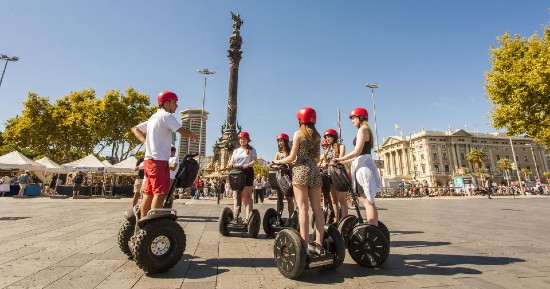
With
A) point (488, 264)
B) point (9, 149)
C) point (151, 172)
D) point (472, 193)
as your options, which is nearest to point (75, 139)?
point (9, 149)

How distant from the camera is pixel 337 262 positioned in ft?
9.70

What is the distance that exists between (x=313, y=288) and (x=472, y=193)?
4374cm

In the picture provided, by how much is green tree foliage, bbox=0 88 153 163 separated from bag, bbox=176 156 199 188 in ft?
120

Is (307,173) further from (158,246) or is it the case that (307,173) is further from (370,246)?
(158,246)

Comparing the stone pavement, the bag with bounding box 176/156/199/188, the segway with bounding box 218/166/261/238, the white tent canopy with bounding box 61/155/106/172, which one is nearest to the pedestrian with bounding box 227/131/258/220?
the segway with bounding box 218/166/261/238

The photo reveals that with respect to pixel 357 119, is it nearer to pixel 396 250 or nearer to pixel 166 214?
pixel 396 250

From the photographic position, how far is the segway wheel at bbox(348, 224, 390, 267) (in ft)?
10.4

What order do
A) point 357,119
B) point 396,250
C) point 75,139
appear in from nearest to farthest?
1. point 357,119
2. point 396,250
3. point 75,139

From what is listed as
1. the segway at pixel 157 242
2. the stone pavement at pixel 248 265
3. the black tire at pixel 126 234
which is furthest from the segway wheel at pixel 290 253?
the black tire at pixel 126 234

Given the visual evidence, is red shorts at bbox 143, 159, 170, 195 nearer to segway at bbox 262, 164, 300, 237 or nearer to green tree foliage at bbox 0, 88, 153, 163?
segway at bbox 262, 164, 300, 237

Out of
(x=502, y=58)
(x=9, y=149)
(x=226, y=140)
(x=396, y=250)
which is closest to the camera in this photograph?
(x=396, y=250)

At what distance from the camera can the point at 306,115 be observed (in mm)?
3182

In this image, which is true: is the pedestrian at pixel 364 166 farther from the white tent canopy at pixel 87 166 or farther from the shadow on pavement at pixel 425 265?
the white tent canopy at pixel 87 166

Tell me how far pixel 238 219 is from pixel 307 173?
104 inches
